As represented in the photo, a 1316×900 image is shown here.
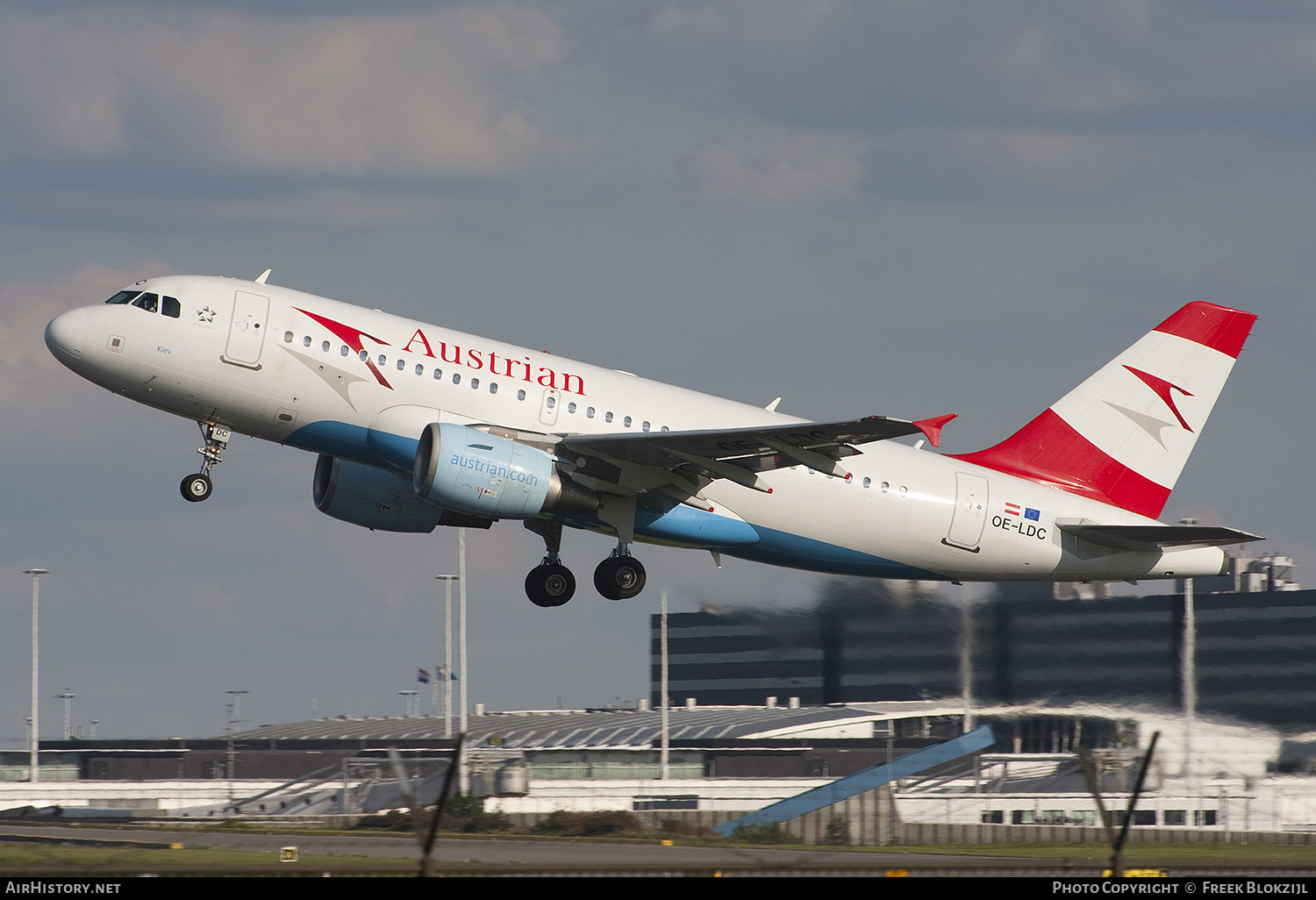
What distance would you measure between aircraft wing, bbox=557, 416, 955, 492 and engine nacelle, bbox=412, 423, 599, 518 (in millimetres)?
988

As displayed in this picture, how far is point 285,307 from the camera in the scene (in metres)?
31.0

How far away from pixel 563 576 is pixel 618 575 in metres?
1.56

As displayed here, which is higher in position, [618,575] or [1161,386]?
[1161,386]

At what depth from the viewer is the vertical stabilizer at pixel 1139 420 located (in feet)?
121

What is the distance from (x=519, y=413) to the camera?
31.9 metres

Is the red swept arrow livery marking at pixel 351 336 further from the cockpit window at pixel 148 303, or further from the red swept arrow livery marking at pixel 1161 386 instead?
the red swept arrow livery marking at pixel 1161 386

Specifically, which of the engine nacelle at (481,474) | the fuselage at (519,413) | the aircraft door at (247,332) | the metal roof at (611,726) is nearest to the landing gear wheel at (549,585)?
the fuselage at (519,413)

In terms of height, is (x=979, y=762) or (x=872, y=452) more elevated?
(x=872, y=452)

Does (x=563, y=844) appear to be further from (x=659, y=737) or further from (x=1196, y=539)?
(x=659, y=737)

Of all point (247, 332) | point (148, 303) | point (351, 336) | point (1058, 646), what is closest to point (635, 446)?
point (351, 336)

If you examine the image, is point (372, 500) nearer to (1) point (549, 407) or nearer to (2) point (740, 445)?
(1) point (549, 407)

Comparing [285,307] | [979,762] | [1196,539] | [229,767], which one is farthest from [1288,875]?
[229,767]

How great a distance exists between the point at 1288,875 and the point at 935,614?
21576 millimetres

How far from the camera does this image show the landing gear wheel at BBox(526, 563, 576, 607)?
34938 mm
